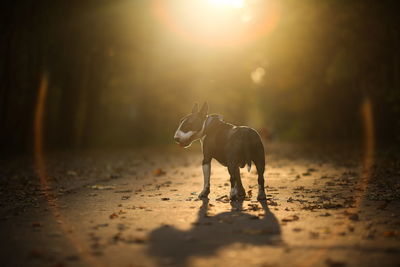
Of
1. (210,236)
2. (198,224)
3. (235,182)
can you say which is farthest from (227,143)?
(210,236)

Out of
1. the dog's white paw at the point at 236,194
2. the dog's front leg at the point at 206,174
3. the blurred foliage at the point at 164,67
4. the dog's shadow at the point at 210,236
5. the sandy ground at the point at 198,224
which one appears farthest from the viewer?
the blurred foliage at the point at 164,67

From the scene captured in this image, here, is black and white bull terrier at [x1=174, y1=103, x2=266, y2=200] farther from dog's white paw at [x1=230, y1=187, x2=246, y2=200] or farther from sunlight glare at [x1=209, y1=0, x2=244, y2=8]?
sunlight glare at [x1=209, y1=0, x2=244, y2=8]

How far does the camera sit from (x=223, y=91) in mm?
58219

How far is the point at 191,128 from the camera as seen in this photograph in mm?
10852

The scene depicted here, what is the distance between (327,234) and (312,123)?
53711mm

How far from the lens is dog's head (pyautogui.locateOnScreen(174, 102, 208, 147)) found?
10781 millimetres

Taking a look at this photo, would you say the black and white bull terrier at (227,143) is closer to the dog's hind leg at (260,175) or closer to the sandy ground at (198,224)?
the dog's hind leg at (260,175)

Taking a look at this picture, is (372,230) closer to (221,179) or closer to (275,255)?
(275,255)

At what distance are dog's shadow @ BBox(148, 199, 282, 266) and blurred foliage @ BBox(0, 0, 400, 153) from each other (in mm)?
15411

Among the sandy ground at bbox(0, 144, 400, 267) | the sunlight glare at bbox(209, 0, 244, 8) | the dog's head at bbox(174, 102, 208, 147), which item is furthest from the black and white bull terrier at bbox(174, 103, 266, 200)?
the sunlight glare at bbox(209, 0, 244, 8)

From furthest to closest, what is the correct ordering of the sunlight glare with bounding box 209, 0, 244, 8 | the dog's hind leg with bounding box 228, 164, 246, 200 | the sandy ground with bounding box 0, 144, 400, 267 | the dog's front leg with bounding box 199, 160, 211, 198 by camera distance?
the sunlight glare with bounding box 209, 0, 244, 8
the dog's front leg with bounding box 199, 160, 211, 198
the dog's hind leg with bounding box 228, 164, 246, 200
the sandy ground with bounding box 0, 144, 400, 267

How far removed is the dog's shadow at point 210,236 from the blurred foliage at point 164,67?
15411mm

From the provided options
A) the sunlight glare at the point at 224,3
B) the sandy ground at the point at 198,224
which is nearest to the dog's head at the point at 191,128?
the sandy ground at the point at 198,224

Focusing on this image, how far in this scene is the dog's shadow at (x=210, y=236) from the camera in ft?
21.0
